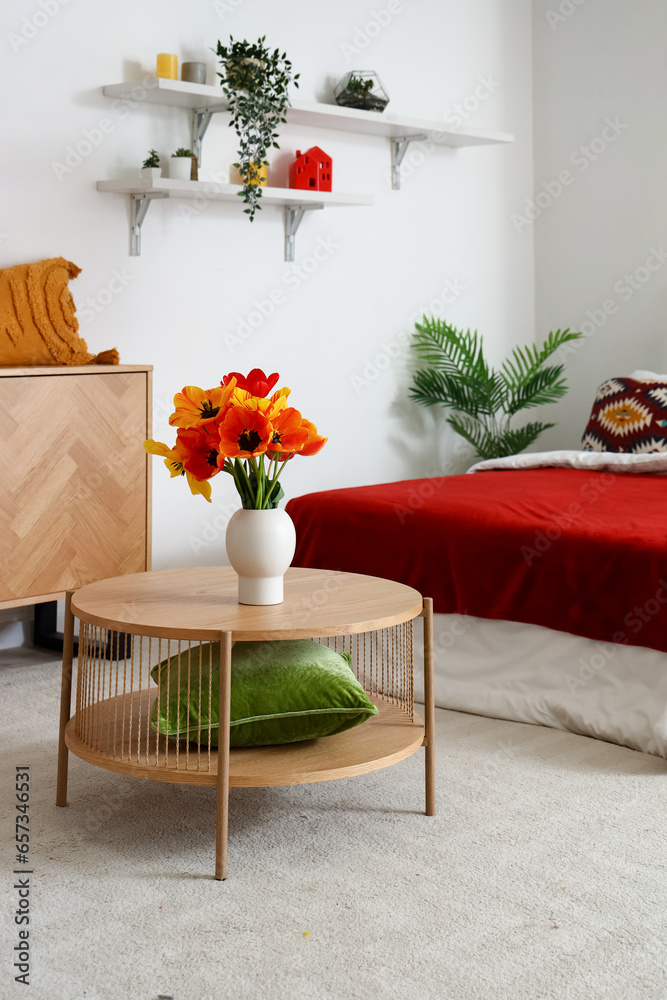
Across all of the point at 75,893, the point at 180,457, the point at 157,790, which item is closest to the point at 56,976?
the point at 75,893

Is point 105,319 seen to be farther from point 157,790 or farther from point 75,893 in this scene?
point 75,893

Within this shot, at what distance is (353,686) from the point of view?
2021 millimetres

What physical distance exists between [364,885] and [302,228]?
2.82 meters

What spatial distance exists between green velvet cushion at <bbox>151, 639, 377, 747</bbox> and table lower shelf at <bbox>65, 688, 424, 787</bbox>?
4 cm

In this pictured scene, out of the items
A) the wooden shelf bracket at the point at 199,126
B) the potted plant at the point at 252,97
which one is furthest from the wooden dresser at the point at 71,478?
the wooden shelf bracket at the point at 199,126

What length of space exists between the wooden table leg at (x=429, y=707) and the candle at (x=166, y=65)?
219 cm

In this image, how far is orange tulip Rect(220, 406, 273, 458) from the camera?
74.9 inches

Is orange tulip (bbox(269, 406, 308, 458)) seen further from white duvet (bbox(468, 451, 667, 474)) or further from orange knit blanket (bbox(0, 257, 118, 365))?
white duvet (bbox(468, 451, 667, 474))

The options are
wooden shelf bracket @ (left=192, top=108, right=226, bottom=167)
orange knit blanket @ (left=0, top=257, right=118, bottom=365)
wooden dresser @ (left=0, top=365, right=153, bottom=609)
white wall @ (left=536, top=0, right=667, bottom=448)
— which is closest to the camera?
wooden dresser @ (left=0, top=365, right=153, bottom=609)

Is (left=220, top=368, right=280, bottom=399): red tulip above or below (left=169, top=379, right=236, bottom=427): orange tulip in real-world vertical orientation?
above

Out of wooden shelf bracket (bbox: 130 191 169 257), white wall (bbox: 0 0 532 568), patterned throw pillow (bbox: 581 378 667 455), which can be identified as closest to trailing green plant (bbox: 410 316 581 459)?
white wall (bbox: 0 0 532 568)

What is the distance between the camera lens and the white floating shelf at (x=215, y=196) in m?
3.33

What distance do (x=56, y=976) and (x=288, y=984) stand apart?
34cm

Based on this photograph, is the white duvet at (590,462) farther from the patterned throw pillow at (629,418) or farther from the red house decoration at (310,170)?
the red house decoration at (310,170)
